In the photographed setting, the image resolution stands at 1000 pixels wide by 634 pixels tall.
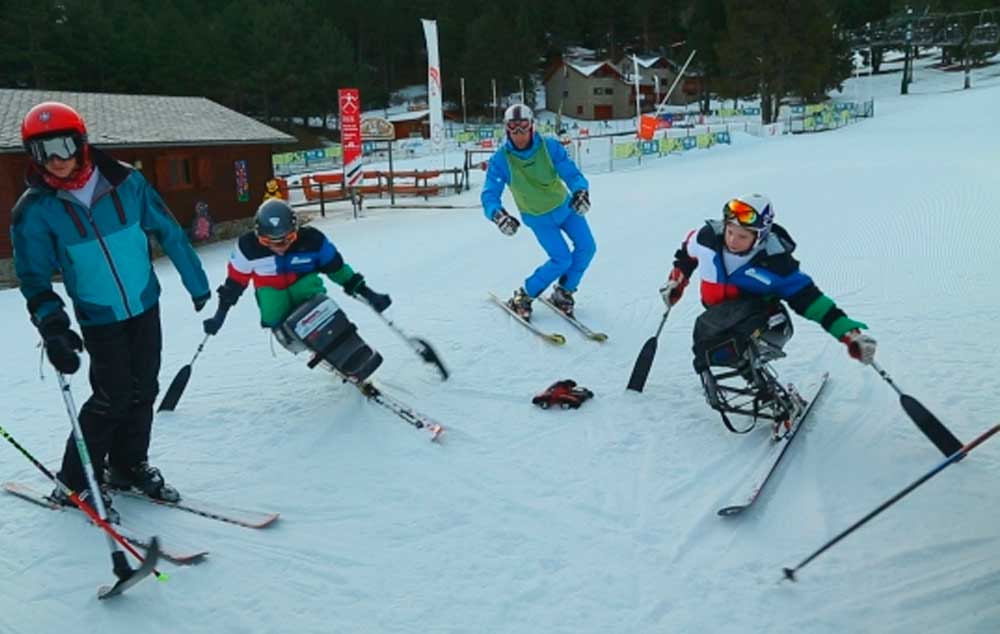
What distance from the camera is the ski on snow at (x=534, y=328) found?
6449mm

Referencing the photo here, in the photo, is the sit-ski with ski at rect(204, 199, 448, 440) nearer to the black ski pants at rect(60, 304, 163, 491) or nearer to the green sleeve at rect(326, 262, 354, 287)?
the green sleeve at rect(326, 262, 354, 287)

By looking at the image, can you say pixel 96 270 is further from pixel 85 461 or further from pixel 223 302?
pixel 223 302

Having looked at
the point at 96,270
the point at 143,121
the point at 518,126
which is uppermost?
the point at 143,121

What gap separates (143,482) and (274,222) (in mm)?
1694

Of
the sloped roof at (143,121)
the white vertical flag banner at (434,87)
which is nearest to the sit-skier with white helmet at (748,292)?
the sloped roof at (143,121)

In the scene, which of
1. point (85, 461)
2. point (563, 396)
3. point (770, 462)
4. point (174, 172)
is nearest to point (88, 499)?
point (85, 461)

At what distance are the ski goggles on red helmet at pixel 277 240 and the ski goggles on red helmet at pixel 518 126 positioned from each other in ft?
8.09

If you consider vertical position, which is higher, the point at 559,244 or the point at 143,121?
the point at 143,121

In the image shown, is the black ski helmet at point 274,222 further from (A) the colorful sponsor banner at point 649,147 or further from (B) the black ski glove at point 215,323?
(A) the colorful sponsor banner at point 649,147

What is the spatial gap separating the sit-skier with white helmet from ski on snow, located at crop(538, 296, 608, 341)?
2037 millimetres

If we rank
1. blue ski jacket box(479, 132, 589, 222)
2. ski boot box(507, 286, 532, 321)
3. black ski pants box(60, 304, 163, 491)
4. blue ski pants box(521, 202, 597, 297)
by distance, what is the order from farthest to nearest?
ski boot box(507, 286, 532, 321), blue ski pants box(521, 202, 597, 297), blue ski jacket box(479, 132, 589, 222), black ski pants box(60, 304, 163, 491)

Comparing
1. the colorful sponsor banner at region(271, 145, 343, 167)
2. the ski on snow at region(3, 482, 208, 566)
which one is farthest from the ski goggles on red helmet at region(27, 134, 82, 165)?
the colorful sponsor banner at region(271, 145, 343, 167)

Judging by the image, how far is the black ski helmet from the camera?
15.6ft

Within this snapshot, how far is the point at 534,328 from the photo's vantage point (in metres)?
6.80
